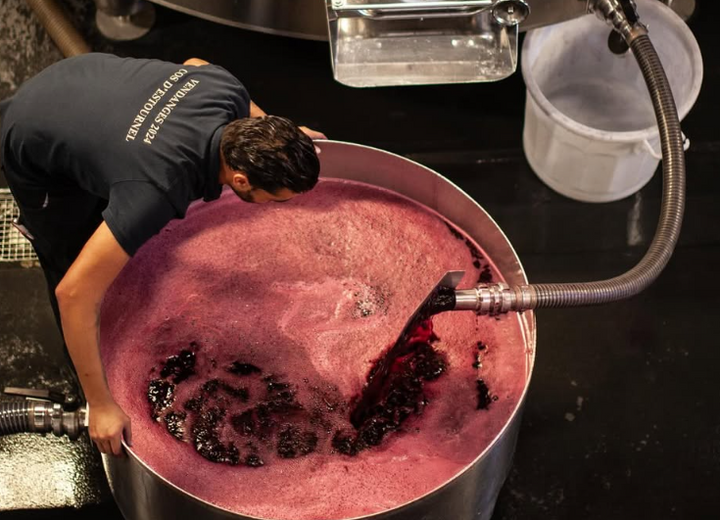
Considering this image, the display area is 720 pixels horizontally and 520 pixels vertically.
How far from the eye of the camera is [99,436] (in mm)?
1620

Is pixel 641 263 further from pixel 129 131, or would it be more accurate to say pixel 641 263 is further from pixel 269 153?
pixel 129 131

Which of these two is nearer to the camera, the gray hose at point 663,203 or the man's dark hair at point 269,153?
the man's dark hair at point 269,153

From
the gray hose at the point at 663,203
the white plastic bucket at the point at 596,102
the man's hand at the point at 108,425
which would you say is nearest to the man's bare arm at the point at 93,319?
the man's hand at the point at 108,425

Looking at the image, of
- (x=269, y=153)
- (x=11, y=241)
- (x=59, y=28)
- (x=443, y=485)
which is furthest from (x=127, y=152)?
(x=59, y=28)

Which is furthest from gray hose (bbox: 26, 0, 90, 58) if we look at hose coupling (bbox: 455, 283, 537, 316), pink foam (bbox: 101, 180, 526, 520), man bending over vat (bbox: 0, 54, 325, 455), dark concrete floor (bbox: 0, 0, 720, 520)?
hose coupling (bbox: 455, 283, 537, 316)

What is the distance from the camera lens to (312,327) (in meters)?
1.97

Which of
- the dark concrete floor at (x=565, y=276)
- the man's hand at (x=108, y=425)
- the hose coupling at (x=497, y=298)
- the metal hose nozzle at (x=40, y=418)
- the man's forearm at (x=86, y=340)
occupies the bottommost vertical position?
the dark concrete floor at (x=565, y=276)

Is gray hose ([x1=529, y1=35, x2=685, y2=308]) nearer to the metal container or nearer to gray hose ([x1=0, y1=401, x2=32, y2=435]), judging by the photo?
the metal container

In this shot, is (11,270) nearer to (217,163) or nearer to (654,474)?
(217,163)

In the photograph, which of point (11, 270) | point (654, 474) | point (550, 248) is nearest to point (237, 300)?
point (11, 270)

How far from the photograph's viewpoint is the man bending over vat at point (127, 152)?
1541mm

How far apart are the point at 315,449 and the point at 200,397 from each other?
0.26 m

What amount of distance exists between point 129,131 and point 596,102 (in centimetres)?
143

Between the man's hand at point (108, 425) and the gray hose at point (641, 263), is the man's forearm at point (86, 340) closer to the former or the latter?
the man's hand at point (108, 425)
